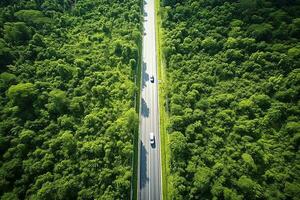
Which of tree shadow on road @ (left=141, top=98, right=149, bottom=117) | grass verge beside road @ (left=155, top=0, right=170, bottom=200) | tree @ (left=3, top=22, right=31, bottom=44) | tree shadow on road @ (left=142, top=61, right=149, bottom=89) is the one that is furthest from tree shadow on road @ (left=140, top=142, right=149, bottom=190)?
tree @ (left=3, top=22, right=31, bottom=44)

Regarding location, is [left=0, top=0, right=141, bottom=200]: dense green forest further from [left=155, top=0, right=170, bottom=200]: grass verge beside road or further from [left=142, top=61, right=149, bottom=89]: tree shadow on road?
[left=155, top=0, right=170, bottom=200]: grass verge beside road

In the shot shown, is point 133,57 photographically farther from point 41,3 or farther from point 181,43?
point 41,3

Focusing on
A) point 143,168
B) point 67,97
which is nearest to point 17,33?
point 67,97

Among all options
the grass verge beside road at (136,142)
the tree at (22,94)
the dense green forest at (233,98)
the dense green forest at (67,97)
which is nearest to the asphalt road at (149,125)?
the grass verge beside road at (136,142)

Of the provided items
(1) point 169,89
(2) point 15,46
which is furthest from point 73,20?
(1) point 169,89

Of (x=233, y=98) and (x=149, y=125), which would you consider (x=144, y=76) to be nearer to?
(x=149, y=125)

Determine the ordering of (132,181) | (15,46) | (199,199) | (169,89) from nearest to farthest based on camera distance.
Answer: (199,199) < (132,181) < (169,89) < (15,46)

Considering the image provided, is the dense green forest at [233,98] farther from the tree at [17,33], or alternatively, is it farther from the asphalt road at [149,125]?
the tree at [17,33]
